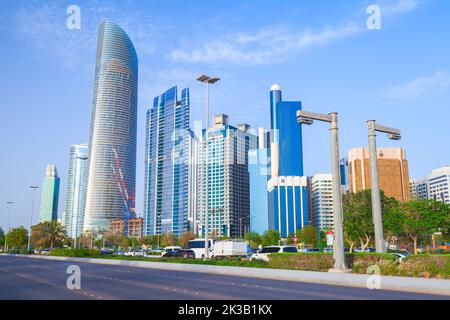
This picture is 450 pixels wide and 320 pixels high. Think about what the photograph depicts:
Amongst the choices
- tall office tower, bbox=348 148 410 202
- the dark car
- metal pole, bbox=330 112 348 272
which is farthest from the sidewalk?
tall office tower, bbox=348 148 410 202

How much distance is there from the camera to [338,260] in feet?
85.9

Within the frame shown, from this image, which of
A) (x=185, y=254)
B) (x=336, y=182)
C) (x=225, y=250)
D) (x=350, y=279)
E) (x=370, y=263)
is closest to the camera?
(x=350, y=279)

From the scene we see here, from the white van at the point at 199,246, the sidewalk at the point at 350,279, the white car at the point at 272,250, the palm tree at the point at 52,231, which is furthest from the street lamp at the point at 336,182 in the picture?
the palm tree at the point at 52,231

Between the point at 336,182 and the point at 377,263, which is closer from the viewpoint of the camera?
the point at 377,263

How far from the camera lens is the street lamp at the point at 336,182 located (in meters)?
26.1

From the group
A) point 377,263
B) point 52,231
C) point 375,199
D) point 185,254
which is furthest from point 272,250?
point 52,231

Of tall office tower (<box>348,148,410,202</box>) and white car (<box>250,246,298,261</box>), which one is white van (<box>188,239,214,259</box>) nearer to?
white car (<box>250,246,298,261</box>)

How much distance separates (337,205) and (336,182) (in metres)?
1.49

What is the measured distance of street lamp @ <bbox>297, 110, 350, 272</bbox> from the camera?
26109 millimetres

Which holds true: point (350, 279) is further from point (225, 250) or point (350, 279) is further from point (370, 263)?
point (225, 250)

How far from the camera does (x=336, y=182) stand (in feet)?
89.4
